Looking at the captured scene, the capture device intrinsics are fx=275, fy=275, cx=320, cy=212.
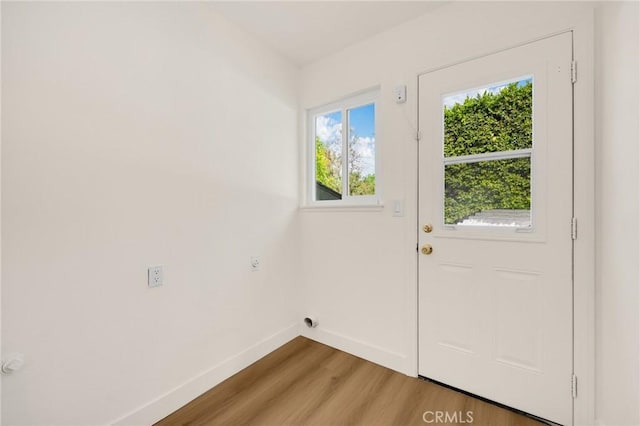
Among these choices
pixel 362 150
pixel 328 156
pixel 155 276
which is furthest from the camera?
pixel 328 156

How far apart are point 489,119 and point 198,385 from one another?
2.49 meters

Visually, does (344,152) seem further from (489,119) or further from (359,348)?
(359,348)

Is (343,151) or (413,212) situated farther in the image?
(343,151)

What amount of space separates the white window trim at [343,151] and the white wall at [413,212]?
0.08m

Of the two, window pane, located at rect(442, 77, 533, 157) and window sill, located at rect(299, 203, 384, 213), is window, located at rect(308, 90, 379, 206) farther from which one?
window pane, located at rect(442, 77, 533, 157)

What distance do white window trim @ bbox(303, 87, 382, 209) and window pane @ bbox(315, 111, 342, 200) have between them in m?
0.04

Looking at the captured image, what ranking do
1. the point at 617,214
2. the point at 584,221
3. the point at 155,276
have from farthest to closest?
the point at 155,276 → the point at 584,221 → the point at 617,214

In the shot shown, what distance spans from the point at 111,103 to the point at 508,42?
221cm

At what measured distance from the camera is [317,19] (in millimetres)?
1947

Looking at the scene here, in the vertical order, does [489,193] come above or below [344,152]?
below

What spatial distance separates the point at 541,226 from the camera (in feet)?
4.99

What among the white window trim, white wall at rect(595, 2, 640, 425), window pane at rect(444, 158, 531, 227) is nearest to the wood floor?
white wall at rect(595, 2, 640, 425)

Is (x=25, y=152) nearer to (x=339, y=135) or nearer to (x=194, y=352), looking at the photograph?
(x=194, y=352)

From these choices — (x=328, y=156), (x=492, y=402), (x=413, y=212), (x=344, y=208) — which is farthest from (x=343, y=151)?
(x=492, y=402)
